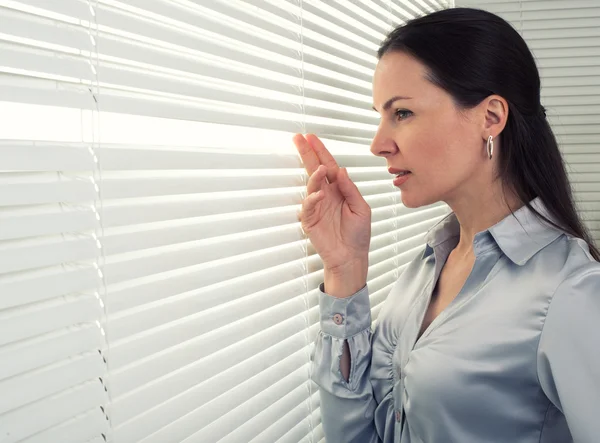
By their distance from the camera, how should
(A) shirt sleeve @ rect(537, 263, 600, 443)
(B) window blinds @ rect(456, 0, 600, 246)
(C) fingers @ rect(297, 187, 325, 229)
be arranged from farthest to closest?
(B) window blinds @ rect(456, 0, 600, 246) < (C) fingers @ rect(297, 187, 325, 229) < (A) shirt sleeve @ rect(537, 263, 600, 443)

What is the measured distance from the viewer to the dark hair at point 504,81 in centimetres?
116

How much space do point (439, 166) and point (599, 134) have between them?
158 centimetres

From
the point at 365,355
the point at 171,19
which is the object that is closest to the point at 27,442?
the point at 171,19

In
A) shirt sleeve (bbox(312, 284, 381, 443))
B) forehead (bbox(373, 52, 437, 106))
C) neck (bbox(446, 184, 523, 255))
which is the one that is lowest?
shirt sleeve (bbox(312, 284, 381, 443))

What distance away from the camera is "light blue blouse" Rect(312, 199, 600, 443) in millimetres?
980

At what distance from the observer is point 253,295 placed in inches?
40.0

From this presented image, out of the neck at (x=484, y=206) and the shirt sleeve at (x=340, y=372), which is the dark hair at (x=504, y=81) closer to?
the neck at (x=484, y=206)

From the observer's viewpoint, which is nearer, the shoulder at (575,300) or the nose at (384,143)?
the shoulder at (575,300)

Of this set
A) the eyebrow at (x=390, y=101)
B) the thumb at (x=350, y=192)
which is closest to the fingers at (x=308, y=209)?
the thumb at (x=350, y=192)

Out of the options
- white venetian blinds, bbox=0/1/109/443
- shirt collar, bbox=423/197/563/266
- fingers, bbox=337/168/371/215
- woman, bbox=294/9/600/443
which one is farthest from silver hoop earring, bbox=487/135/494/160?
white venetian blinds, bbox=0/1/109/443

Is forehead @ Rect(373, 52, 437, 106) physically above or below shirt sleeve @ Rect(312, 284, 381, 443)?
above

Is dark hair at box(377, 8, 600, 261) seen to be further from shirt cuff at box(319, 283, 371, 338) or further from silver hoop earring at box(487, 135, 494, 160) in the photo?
shirt cuff at box(319, 283, 371, 338)

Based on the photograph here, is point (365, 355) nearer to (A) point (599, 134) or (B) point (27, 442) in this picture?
(B) point (27, 442)

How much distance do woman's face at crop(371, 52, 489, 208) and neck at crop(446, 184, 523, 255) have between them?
60 mm
